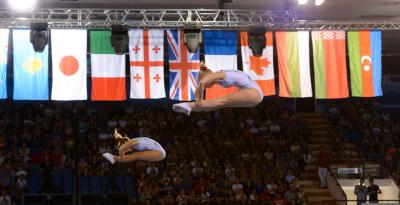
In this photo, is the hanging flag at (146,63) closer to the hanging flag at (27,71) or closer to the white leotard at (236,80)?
the hanging flag at (27,71)

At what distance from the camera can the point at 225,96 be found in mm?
9492

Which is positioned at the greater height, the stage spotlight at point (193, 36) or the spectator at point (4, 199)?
the stage spotlight at point (193, 36)

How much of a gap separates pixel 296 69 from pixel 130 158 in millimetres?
5392

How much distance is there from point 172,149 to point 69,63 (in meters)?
7.12

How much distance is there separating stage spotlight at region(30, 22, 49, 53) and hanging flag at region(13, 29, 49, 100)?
0.72ft

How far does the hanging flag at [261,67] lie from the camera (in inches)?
590

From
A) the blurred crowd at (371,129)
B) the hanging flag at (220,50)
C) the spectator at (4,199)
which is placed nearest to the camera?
the hanging flag at (220,50)

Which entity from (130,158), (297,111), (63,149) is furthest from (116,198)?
(297,111)

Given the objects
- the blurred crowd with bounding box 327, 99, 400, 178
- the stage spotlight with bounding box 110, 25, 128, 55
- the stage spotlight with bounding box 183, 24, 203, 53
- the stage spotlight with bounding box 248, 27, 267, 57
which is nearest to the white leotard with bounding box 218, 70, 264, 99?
Result: the stage spotlight with bounding box 183, 24, 203, 53

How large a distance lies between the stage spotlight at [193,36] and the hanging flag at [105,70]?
149cm

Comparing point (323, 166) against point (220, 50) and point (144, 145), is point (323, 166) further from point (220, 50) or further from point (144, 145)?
point (144, 145)

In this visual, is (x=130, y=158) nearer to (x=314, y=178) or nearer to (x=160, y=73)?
(x=160, y=73)

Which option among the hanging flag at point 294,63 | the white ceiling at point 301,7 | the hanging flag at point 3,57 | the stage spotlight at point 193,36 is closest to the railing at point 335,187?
the white ceiling at point 301,7

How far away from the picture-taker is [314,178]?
73.9 ft
